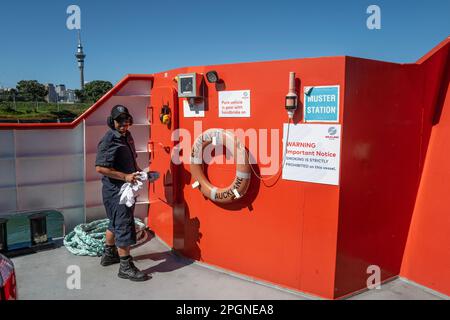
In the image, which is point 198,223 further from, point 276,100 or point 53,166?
point 53,166

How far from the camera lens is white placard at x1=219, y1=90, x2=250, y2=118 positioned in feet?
10.7

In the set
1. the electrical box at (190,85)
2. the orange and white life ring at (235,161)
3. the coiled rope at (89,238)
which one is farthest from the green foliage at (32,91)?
the orange and white life ring at (235,161)

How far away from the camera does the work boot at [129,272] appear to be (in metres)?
3.38

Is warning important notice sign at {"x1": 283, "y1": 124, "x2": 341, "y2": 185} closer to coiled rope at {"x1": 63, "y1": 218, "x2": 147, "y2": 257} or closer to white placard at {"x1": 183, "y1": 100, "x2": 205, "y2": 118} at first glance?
white placard at {"x1": 183, "y1": 100, "x2": 205, "y2": 118}

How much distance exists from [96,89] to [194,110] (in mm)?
69807

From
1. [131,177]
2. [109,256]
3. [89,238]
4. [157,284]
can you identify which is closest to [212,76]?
[131,177]

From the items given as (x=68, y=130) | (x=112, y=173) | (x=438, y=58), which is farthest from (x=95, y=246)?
(x=438, y=58)

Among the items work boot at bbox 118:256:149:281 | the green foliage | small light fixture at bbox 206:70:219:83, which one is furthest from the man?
the green foliage

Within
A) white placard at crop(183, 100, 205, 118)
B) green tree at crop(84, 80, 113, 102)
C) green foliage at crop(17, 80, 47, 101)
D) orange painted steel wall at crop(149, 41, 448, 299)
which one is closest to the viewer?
orange painted steel wall at crop(149, 41, 448, 299)

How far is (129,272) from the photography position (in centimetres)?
341

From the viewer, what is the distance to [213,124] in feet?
11.5

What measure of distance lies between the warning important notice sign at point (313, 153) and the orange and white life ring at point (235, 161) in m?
0.36

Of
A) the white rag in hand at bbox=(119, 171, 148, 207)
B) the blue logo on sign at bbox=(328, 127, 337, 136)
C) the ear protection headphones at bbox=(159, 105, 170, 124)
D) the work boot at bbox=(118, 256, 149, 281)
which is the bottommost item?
the work boot at bbox=(118, 256, 149, 281)

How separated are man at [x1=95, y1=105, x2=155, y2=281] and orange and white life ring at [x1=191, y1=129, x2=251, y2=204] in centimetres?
59
